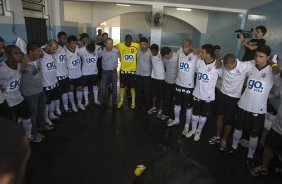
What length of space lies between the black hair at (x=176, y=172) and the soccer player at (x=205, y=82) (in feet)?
9.08

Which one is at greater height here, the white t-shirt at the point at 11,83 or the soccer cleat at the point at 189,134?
the white t-shirt at the point at 11,83

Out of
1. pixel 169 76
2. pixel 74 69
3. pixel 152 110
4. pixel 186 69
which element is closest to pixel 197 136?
pixel 186 69

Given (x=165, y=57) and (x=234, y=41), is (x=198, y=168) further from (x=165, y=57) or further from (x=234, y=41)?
(x=234, y=41)

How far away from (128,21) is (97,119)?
21.0ft

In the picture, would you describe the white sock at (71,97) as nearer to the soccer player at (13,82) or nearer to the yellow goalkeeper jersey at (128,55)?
the yellow goalkeeper jersey at (128,55)

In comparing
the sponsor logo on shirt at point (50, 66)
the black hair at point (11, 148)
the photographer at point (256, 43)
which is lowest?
the sponsor logo on shirt at point (50, 66)

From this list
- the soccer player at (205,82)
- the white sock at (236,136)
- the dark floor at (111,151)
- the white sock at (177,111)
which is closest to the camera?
the dark floor at (111,151)

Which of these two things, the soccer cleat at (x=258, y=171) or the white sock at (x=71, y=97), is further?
the white sock at (x=71, y=97)

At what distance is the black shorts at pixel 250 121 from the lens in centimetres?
269

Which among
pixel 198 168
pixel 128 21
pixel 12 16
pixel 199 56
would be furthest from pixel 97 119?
pixel 128 21

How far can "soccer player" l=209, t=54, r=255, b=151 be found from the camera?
2.85m

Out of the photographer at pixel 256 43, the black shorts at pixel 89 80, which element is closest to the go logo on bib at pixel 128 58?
the black shorts at pixel 89 80

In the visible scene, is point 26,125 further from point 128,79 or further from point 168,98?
point 168,98

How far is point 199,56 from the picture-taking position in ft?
11.1
